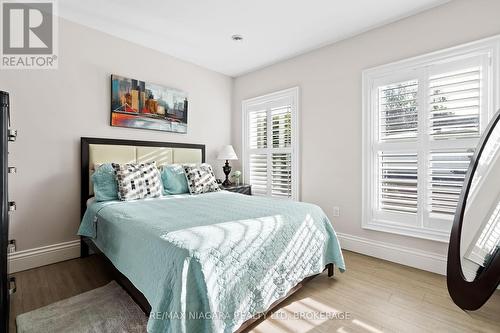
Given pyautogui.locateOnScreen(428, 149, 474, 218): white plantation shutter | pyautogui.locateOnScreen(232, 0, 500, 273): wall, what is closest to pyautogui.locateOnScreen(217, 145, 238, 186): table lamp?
pyautogui.locateOnScreen(232, 0, 500, 273): wall

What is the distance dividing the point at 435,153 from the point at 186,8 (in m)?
2.85

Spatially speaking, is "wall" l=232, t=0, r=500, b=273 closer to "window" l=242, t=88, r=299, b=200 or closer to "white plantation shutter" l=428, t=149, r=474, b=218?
"window" l=242, t=88, r=299, b=200

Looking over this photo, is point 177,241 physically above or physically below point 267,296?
above

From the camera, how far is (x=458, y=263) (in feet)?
6.22

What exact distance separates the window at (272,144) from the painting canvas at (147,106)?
3.65ft

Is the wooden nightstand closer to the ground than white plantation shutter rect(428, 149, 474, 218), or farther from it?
closer to the ground

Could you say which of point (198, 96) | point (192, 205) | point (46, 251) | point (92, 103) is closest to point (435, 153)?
point (192, 205)

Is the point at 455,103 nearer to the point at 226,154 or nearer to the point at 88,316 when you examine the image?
the point at 226,154

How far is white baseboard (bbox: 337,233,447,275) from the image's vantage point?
7.97 ft

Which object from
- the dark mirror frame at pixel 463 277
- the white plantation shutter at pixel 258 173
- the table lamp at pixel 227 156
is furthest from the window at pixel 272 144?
the dark mirror frame at pixel 463 277

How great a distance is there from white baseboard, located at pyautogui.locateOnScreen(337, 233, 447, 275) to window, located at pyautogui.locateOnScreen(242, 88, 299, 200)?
0.95 m

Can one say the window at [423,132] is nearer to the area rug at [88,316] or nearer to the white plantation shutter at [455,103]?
the white plantation shutter at [455,103]

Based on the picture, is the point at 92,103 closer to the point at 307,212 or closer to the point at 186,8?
the point at 186,8

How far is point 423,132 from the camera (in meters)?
2.50
